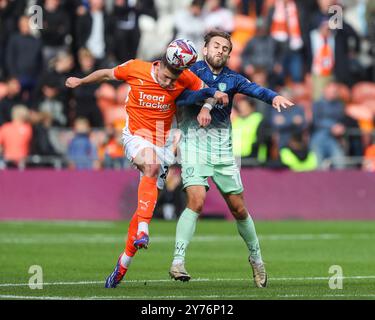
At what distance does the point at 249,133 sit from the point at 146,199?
12.6m

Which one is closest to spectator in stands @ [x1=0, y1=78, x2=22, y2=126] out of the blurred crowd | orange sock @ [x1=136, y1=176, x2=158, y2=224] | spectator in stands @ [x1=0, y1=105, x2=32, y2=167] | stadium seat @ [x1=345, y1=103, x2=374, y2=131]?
the blurred crowd

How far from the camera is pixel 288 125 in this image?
84.3ft

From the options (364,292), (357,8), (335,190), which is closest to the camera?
(364,292)

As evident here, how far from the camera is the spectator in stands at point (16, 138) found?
82.6ft

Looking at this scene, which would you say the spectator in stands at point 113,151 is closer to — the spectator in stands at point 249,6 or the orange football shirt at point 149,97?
the spectator in stands at point 249,6

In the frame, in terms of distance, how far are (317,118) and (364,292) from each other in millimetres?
14627

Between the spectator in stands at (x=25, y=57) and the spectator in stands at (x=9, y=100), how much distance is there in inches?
18.2

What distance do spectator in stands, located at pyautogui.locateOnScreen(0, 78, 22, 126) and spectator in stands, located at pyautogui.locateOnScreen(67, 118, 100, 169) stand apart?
1.40 meters

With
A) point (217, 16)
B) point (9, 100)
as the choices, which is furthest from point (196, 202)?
point (217, 16)

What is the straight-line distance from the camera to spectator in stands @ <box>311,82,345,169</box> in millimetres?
26125

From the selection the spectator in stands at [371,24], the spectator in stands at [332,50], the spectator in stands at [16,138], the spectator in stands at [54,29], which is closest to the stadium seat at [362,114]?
the spectator in stands at [332,50]
